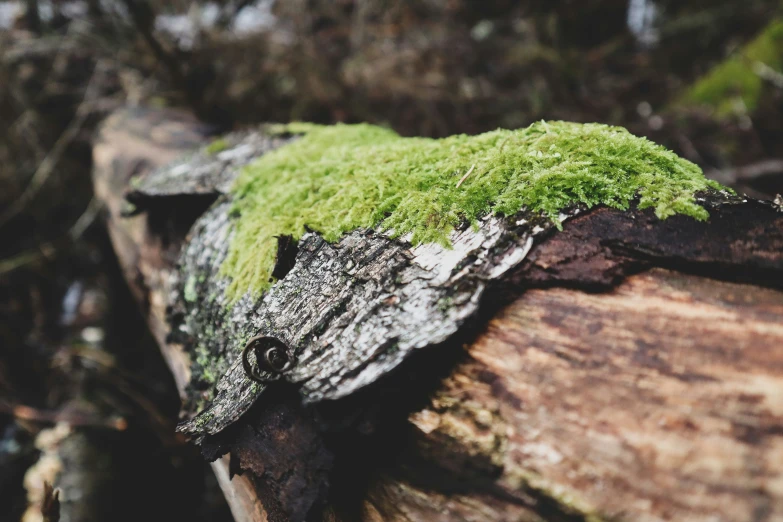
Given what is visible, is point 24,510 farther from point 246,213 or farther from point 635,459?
point 635,459

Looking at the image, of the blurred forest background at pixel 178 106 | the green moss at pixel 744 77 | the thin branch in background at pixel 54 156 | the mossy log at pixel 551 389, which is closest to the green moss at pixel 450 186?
the mossy log at pixel 551 389

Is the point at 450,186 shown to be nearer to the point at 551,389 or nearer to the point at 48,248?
the point at 551,389

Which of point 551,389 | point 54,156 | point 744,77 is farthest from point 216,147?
point 744,77

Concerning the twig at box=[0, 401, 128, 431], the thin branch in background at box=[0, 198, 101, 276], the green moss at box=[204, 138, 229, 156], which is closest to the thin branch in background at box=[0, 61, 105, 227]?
the thin branch in background at box=[0, 198, 101, 276]

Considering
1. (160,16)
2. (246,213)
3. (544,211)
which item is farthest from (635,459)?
(160,16)

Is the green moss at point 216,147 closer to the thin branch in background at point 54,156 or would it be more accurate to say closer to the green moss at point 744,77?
the thin branch in background at point 54,156

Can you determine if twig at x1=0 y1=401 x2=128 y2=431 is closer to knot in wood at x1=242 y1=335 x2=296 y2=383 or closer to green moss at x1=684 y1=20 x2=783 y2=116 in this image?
knot in wood at x1=242 y1=335 x2=296 y2=383
